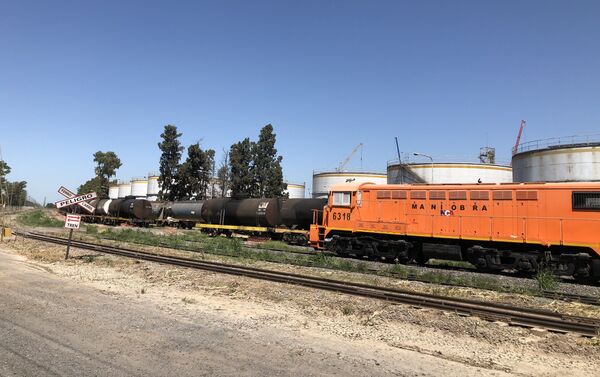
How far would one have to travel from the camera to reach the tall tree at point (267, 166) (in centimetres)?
6025

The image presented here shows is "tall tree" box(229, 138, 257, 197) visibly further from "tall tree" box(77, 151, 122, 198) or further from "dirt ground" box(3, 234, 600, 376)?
"tall tree" box(77, 151, 122, 198)

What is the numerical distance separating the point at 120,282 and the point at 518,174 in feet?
123

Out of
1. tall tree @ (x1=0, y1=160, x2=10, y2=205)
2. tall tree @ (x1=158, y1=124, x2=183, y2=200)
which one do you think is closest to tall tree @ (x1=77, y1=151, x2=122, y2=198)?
tall tree @ (x1=0, y1=160, x2=10, y2=205)

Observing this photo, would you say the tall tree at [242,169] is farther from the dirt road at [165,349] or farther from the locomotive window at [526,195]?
the dirt road at [165,349]

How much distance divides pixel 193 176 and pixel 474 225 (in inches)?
2113

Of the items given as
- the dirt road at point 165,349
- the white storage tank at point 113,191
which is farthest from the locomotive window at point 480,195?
the white storage tank at point 113,191

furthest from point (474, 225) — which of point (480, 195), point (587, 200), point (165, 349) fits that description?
point (165, 349)

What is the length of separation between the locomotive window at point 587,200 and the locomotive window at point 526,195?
4.47 ft

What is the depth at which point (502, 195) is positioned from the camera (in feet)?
57.8

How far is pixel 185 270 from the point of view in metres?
15.8

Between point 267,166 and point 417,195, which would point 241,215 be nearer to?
point 417,195

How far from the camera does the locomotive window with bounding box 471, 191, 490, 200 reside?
17978 mm

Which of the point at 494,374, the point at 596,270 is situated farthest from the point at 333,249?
the point at 494,374

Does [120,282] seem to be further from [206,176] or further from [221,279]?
[206,176]
